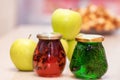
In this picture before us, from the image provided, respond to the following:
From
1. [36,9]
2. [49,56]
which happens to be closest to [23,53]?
[49,56]

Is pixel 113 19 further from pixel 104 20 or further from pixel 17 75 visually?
pixel 17 75

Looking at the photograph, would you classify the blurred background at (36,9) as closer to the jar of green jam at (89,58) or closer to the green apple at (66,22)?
the green apple at (66,22)

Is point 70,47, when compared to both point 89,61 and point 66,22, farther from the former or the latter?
point 89,61

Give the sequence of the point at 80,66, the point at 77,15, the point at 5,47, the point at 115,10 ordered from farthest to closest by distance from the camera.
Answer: the point at 115,10, the point at 5,47, the point at 77,15, the point at 80,66

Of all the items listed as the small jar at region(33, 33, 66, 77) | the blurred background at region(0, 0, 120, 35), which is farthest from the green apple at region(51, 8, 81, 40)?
the blurred background at region(0, 0, 120, 35)

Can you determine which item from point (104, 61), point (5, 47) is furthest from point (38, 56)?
point (5, 47)

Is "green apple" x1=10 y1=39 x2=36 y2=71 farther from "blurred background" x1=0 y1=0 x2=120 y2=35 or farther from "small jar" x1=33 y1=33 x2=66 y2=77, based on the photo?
"blurred background" x1=0 y1=0 x2=120 y2=35

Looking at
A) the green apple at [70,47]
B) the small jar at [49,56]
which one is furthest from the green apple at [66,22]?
the small jar at [49,56]
